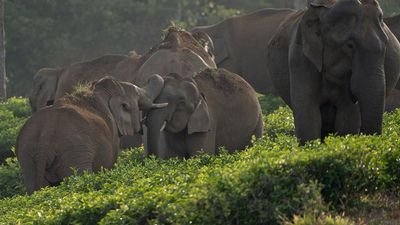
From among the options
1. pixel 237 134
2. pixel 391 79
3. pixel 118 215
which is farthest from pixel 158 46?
pixel 118 215

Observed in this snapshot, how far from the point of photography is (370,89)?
44.9 ft

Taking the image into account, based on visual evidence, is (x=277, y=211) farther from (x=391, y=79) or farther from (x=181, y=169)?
(x=391, y=79)

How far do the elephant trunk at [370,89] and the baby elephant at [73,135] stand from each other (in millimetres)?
4143

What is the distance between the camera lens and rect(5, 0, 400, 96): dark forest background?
49.1m

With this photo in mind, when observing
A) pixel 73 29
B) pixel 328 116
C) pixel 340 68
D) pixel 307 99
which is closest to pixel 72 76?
pixel 328 116

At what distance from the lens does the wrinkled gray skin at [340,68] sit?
45.1 ft

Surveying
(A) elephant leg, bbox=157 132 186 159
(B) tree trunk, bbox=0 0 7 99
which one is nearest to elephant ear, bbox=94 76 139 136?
(A) elephant leg, bbox=157 132 186 159

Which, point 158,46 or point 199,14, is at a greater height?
point 158,46

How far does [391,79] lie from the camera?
14.4m

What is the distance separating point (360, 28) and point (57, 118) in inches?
177

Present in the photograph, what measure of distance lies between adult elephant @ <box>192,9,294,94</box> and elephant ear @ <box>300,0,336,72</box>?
1445 cm

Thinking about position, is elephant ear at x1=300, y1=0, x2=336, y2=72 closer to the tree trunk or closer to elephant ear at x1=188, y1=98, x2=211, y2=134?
elephant ear at x1=188, y1=98, x2=211, y2=134

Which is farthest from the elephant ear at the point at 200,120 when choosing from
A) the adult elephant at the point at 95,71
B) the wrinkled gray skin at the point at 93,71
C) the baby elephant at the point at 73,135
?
the adult elephant at the point at 95,71

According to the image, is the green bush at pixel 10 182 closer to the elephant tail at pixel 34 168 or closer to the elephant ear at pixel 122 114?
the elephant ear at pixel 122 114
